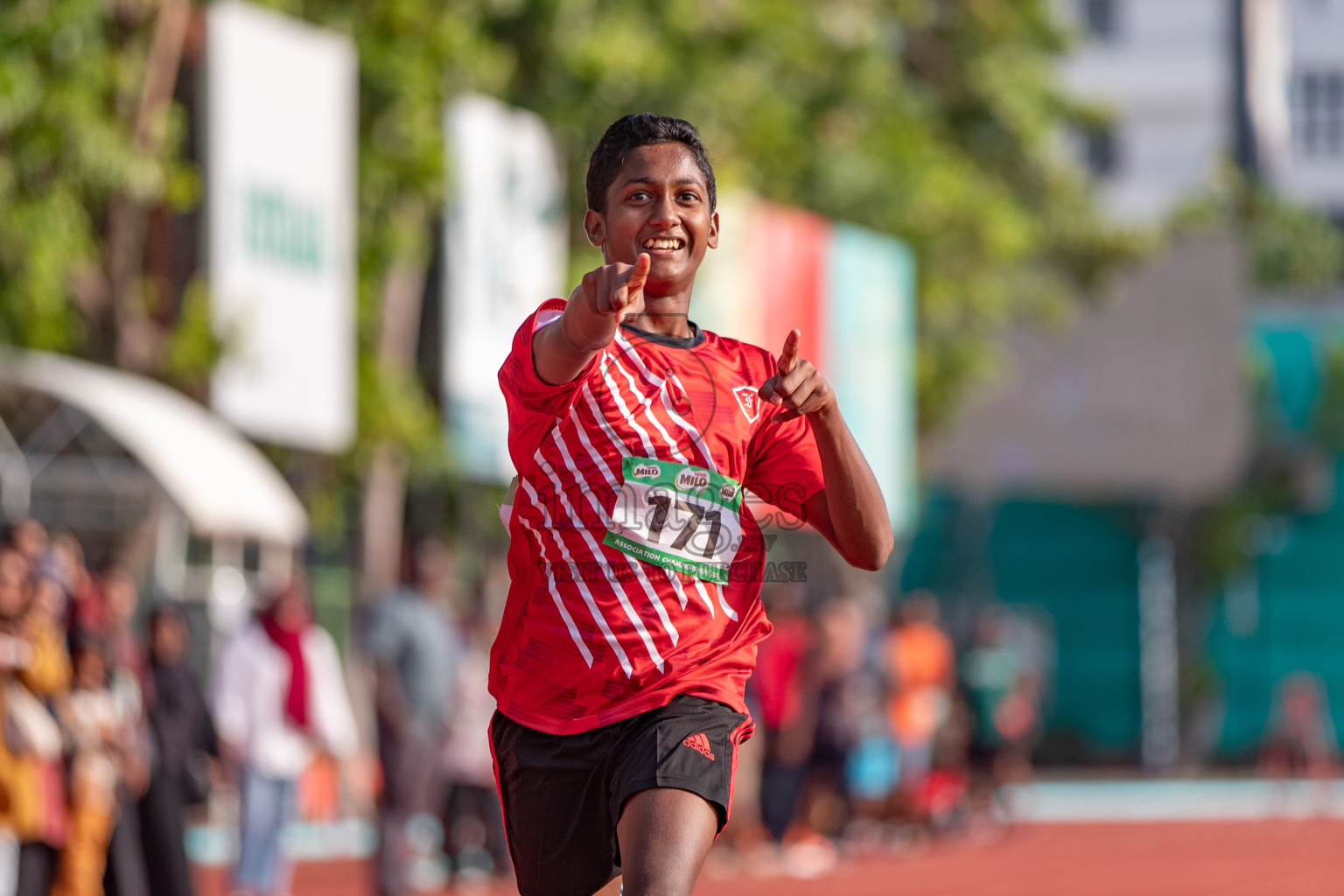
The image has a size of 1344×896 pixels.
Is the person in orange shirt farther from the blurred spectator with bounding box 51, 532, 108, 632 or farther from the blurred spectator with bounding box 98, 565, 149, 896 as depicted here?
the blurred spectator with bounding box 98, 565, 149, 896

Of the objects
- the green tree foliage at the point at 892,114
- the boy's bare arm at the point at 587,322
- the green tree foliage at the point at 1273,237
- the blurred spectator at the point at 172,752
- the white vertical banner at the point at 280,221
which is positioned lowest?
the blurred spectator at the point at 172,752

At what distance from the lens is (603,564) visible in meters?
4.44

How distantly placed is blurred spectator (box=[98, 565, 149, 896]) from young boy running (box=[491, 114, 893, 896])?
202 inches

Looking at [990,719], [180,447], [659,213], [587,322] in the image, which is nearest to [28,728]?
[659,213]

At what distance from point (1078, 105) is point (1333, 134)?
29.0 meters

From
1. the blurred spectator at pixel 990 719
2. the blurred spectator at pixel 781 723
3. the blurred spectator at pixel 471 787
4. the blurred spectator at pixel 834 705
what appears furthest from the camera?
the blurred spectator at pixel 990 719

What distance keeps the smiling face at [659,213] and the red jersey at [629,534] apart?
166 mm

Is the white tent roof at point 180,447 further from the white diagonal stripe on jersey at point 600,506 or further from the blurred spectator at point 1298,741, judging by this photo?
the blurred spectator at point 1298,741

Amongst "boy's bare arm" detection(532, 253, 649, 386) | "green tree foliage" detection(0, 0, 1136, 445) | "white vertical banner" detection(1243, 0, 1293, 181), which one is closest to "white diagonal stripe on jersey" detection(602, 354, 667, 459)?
"boy's bare arm" detection(532, 253, 649, 386)

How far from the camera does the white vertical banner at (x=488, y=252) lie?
17.6 meters

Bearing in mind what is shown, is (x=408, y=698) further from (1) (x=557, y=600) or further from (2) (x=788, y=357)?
(2) (x=788, y=357)

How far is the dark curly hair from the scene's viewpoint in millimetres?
4375

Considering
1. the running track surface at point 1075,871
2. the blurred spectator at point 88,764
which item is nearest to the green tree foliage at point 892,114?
the running track surface at point 1075,871

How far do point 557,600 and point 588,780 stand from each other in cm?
34
